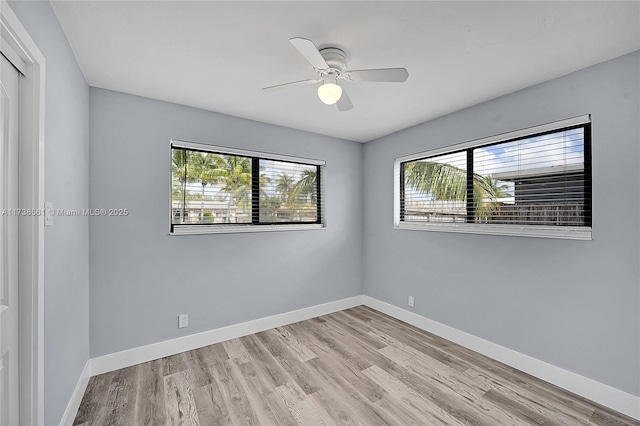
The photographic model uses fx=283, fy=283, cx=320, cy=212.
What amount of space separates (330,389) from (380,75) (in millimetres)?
2280

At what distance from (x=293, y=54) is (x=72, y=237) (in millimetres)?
1895

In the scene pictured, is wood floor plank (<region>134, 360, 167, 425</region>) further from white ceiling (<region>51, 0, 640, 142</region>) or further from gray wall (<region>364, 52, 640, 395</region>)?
gray wall (<region>364, 52, 640, 395</region>)

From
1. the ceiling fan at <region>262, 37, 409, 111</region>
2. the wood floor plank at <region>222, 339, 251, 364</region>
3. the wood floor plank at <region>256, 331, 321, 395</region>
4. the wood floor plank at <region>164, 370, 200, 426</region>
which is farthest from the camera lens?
the wood floor plank at <region>222, 339, 251, 364</region>

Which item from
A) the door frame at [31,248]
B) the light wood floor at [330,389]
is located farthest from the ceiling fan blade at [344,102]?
the light wood floor at [330,389]

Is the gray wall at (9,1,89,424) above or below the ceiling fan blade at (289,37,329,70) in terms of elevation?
below

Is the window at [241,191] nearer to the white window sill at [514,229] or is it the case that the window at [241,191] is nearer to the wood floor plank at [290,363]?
the wood floor plank at [290,363]

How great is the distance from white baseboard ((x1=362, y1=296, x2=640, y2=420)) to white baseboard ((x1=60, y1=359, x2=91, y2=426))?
312cm

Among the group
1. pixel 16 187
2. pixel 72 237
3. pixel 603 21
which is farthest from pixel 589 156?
pixel 72 237

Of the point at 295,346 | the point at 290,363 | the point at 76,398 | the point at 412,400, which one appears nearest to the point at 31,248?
the point at 76,398

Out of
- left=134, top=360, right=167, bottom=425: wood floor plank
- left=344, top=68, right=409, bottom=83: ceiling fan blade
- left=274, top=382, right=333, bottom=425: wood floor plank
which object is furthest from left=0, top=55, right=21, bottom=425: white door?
left=344, top=68, right=409, bottom=83: ceiling fan blade

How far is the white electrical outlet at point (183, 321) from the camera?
2.72 m

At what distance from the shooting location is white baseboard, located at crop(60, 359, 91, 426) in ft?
5.62

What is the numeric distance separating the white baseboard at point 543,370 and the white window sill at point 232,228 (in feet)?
5.54

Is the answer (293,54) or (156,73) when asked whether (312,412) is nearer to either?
(293,54)
